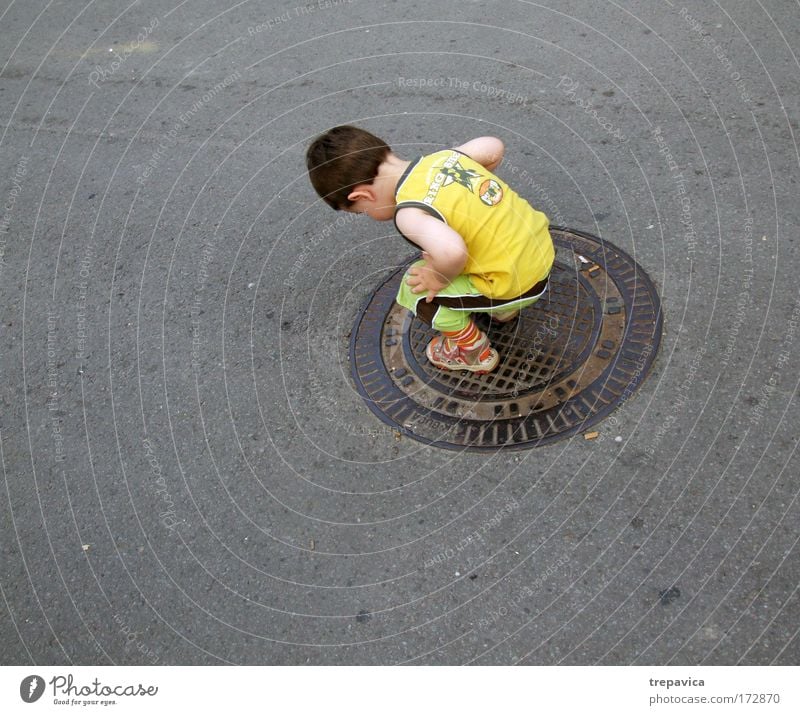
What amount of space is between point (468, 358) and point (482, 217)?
0.68 meters

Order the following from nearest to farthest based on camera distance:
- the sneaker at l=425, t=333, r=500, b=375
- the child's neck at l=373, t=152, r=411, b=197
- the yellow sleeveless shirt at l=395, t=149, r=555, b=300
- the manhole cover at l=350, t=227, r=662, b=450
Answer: the yellow sleeveless shirt at l=395, t=149, r=555, b=300 → the child's neck at l=373, t=152, r=411, b=197 → the manhole cover at l=350, t=227, r=662, b=450 → the sneaker at l=425, t=333, r=500, b=375

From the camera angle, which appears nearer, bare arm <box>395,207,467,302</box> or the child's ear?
bare arm <box>395,207,467,302</box>

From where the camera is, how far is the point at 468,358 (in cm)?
303

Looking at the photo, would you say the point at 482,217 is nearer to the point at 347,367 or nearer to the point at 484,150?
the point at 484,150

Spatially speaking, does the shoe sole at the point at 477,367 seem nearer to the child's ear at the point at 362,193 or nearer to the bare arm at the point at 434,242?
the bare arm at the point at 434,242

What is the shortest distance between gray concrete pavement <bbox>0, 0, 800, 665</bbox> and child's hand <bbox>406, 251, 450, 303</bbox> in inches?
25.5

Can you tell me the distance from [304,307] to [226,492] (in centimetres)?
107

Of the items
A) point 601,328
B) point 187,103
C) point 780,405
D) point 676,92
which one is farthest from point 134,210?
point 780,405

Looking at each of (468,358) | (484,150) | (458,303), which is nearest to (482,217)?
(458,303)

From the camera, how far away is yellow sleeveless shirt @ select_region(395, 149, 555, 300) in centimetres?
255

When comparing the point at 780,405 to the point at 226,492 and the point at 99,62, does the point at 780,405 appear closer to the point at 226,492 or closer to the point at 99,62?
the point at 226,492
